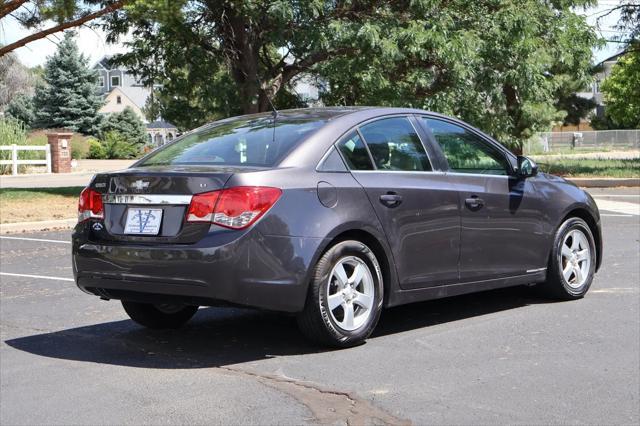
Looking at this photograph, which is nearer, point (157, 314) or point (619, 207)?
point (157, 314)

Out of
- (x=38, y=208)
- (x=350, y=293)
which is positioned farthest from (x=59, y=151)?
(x=350, y=293)

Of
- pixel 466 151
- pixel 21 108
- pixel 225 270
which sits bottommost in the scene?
pixel 225 270

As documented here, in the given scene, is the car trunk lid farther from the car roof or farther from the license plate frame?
the car roof

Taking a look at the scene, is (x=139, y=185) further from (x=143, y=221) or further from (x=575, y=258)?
(x=575, y=258)

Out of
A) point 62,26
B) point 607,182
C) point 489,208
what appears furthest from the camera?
point 607,182

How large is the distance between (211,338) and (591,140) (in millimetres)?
72557

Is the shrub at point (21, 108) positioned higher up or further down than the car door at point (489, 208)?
higher up

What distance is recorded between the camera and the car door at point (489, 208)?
6.80 m

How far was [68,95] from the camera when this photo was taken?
187 feet

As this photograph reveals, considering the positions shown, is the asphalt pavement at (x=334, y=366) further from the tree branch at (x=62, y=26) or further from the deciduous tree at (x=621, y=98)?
the deciduous tree at (x=621, y=98)

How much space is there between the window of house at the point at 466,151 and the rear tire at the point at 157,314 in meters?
2.23

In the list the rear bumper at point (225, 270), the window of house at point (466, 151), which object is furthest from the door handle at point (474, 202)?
the rear bumper at point (225, 270)

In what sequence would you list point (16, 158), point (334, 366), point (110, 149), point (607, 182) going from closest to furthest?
point (334, 366) → point (607, 182) → point (16, 158) → point (110, 149)

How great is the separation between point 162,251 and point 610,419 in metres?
2.69
